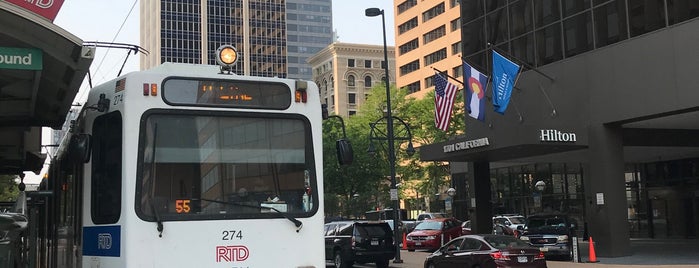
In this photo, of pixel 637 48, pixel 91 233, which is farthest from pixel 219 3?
pixel 91 233

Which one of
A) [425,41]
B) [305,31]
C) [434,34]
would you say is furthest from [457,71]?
[305,31]

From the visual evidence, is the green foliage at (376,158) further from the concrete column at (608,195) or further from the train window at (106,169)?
the train window at (106,169)

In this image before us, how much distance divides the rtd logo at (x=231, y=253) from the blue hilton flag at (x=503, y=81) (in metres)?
19.8

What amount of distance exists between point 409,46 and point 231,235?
8911cm

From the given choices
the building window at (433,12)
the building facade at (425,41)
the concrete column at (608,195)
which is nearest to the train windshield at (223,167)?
the concrete column at (608,195)

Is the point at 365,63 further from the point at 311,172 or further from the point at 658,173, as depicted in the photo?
the point at 311,172

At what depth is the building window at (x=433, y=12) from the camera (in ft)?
282

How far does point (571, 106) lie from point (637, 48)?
3.81 m

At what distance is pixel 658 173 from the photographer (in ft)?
114

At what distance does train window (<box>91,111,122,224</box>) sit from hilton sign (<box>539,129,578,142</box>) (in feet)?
63.6

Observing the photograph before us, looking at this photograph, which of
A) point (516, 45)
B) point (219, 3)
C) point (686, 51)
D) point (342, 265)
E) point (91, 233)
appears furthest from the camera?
point (219, 3)

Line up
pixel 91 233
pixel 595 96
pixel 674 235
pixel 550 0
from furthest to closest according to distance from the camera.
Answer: pixel 674 235 < pixel 550 0 < pixel 595 96 < pixel 91 233

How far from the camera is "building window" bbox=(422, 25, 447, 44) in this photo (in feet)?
281

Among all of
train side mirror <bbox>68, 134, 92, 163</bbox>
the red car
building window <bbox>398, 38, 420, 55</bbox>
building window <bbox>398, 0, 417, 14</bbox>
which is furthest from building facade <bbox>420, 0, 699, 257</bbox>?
building window <bbox>398, 0, 417, 14</bbox>
